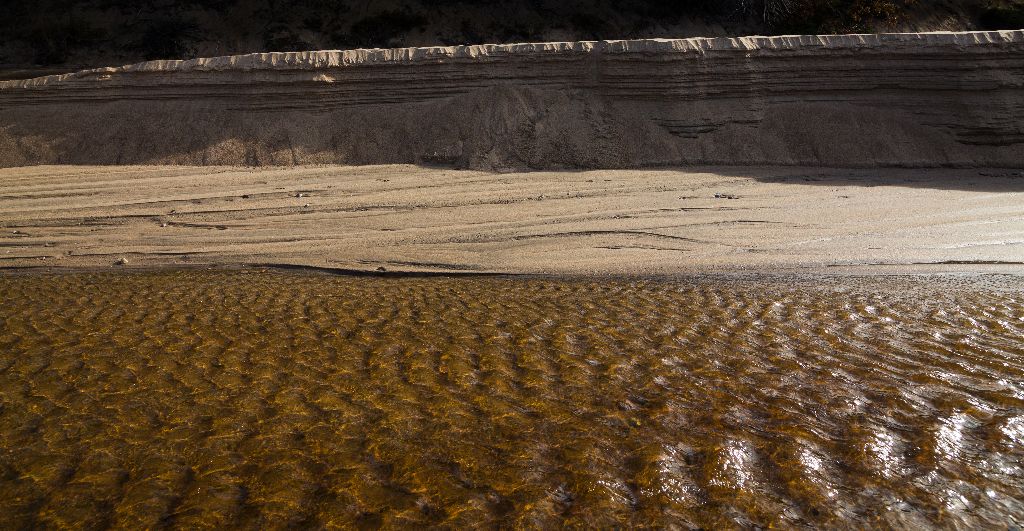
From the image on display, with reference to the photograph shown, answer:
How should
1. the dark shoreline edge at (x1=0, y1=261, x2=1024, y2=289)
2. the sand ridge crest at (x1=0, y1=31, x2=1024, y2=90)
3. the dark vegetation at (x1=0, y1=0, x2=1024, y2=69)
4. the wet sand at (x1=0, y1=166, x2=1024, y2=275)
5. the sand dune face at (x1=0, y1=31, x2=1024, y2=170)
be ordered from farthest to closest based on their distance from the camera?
the dark vegetation at (x1=0, y1=0, x2=1024, y2=69) < the sand ridge crest at (x1=0, y1=31, x2=1024, y2=90) < the sand dune face at (x1=0, y1=31, x2=1024, y2=170) < the wet sand at (x1=0, y1=166, x2=1024, y2=275) < the dark shoreline edge at (x1=0, y1=261, x2=1024, y2=289)

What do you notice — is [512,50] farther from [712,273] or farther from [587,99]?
[712,273]

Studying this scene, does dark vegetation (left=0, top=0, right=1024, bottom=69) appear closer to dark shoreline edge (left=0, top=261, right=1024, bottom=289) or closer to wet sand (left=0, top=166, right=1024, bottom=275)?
wet sand (left=0, top=166, right=1024, bottom=275)

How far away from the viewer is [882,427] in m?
2.24

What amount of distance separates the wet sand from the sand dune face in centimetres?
68

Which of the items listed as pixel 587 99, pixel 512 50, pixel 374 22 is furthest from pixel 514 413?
pixel 374 22

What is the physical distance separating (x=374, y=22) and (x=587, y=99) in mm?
7230

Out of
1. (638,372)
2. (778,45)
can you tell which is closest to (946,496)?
(638,372)

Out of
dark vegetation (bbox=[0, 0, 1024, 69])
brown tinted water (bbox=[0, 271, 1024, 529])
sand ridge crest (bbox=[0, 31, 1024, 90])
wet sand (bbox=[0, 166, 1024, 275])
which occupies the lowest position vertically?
brown tinted water (bbox=[0, 271, 1024, 529])

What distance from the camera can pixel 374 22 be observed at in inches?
588

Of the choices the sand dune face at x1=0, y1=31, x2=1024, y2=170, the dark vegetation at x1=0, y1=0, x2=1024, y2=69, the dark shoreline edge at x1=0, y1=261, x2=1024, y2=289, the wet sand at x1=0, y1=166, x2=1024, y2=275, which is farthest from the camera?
the dark vegetation at x1=0, y1=0, x2=1024, y2=69

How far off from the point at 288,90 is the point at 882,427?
8692 millimetres

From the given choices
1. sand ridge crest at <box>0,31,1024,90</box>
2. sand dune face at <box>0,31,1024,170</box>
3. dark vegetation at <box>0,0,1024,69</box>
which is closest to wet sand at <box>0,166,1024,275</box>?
sand dune face at <box>0,31,1024,170</box>

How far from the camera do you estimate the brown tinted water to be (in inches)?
72.6

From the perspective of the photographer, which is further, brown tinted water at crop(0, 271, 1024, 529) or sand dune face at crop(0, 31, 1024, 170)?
sand dune face at crop(0, 31, 1024, 170)
